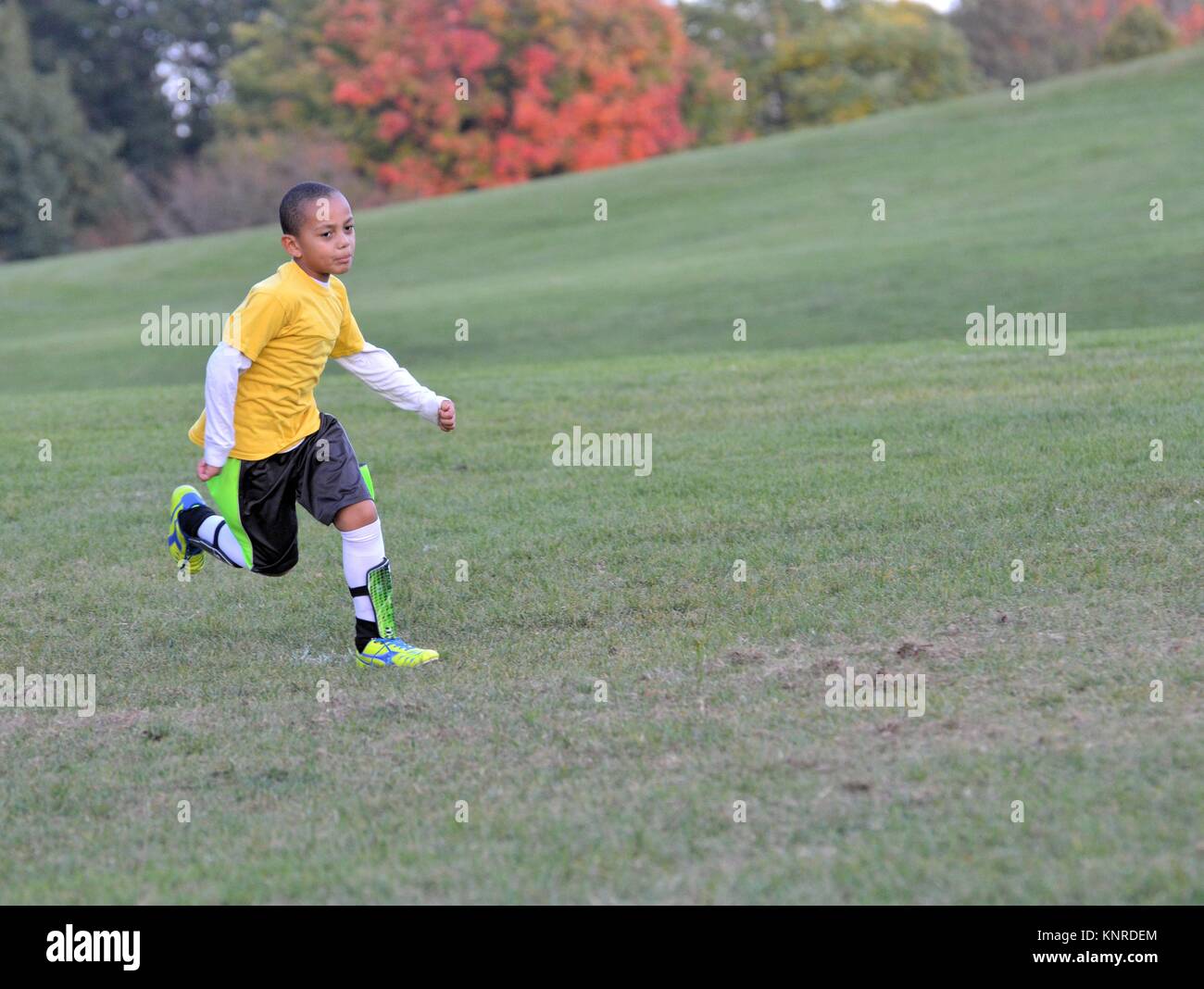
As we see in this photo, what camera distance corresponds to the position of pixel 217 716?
17.6ft

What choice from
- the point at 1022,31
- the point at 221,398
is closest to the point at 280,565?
the point at 221,398

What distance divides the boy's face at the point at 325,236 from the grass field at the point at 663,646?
1.70 m

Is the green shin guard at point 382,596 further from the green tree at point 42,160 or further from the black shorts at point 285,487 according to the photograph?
the green tree at point 42,160

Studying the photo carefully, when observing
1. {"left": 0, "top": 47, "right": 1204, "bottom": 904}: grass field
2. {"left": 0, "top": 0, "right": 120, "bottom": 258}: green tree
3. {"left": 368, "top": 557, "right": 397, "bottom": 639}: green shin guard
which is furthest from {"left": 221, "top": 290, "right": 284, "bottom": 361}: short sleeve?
{"left": 0, "top": 0, "right": 120, "bottom": 258}: green tree

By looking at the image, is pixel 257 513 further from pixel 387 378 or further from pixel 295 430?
pixel 387 378

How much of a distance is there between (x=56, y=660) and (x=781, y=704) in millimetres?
3283

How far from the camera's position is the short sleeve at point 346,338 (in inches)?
241

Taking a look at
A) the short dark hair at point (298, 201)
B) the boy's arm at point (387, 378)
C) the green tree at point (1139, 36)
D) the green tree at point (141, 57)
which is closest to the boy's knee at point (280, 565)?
the boy's arm at point (387, 378)

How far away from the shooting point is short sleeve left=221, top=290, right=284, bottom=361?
5.73m

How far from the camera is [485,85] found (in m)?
42.8

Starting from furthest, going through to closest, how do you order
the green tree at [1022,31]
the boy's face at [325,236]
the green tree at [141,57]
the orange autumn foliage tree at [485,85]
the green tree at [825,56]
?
the green tree at [1022,31], the green tree at [141,57], the green tree at [825,56], the orange autumn foliage tree at [485,85], the boy's face at [325,236]

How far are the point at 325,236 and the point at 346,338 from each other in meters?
0.60

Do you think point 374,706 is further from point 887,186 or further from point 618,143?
point 618,143
